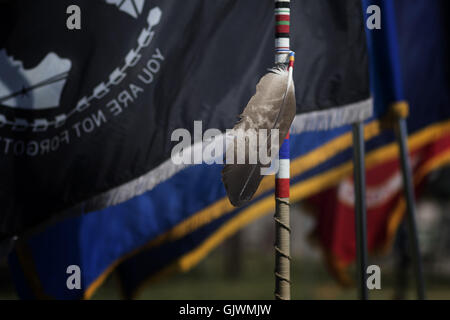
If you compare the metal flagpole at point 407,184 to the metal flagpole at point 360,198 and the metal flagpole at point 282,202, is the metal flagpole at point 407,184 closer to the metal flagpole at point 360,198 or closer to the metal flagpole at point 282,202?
the metal flagpole at point 360,198

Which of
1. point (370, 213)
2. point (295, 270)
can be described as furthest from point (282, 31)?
point (295, 270)

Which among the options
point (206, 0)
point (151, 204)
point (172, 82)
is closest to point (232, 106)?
point (172, 82)

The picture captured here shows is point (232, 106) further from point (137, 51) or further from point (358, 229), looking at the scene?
point (358, 229)

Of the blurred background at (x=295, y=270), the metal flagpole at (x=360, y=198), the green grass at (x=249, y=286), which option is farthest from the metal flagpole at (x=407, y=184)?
the blurred background at (x=295, y=270)

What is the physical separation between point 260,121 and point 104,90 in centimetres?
91

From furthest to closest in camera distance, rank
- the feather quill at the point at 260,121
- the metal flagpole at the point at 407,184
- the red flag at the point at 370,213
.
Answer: the red flag at the point at 370,213 → the metal flagpole at the point at 407,184 → the feather quill at the point at 260,121

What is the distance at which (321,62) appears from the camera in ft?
9.36

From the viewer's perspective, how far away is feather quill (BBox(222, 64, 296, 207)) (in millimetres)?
1973

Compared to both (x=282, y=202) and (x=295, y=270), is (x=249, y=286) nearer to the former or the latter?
(x=295, y=270)

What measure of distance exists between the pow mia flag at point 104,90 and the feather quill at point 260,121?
2.48 ft

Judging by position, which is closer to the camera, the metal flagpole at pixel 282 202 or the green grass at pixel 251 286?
the metal flagpole at pixel 282 202

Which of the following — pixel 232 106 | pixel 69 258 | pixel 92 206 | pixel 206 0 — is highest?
pixel 206 0

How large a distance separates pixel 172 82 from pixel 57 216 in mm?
743

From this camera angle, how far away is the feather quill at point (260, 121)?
1973mm
